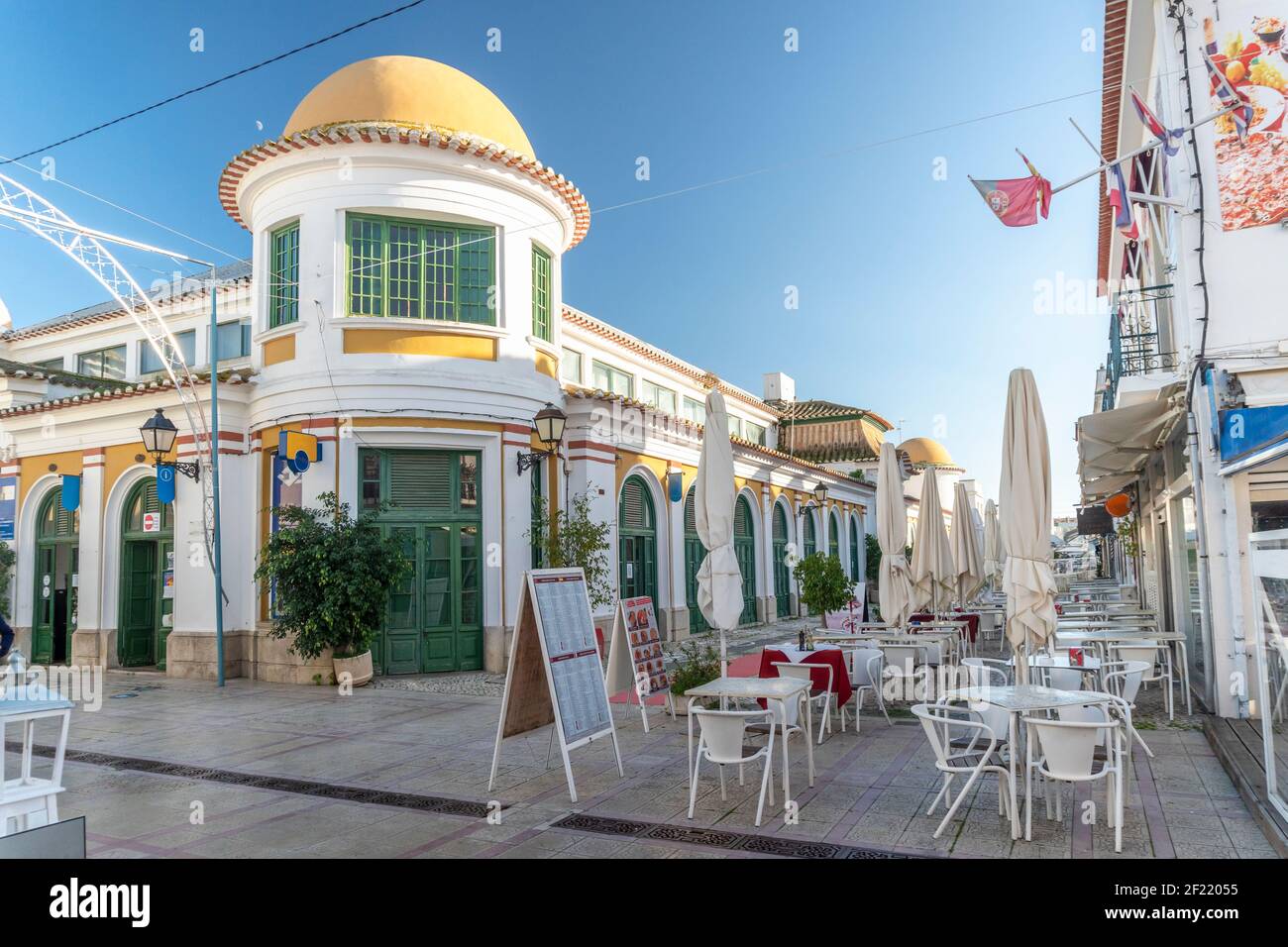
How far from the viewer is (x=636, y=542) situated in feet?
61.0

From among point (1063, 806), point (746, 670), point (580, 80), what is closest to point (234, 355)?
point (580, 80)

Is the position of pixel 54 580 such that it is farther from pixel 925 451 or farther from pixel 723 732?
pixel 925 451

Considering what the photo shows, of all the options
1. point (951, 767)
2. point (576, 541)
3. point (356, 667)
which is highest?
point (576, 541)

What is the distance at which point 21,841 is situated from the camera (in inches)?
106

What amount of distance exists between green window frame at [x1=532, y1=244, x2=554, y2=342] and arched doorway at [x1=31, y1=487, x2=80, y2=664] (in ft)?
31.9

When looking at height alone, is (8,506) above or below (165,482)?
below

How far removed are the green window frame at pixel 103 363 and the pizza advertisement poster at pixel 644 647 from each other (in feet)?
59.4

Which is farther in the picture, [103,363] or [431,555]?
[103,363]

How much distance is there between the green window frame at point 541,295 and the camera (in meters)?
15.8

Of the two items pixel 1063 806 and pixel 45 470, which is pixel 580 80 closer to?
pixel 1063 806

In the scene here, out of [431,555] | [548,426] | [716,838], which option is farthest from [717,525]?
[431,555]

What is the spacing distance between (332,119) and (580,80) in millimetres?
4345

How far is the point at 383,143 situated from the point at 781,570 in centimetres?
1702

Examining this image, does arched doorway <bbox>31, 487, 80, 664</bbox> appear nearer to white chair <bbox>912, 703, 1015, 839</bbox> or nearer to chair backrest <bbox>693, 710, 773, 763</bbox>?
chair backrest <bbox>693, 710, 773, 763</bbox>
